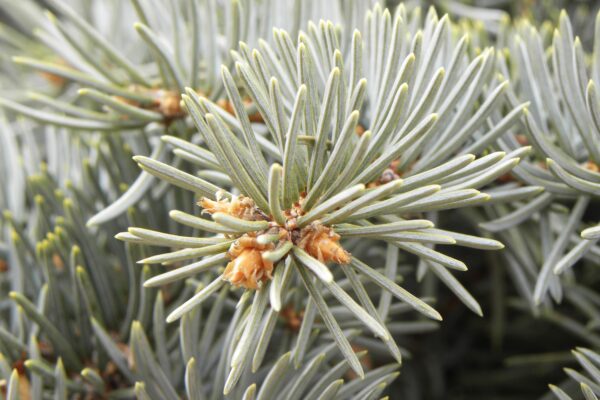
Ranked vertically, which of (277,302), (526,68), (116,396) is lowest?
(116,396)

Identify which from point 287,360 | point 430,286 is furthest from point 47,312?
point 430,286

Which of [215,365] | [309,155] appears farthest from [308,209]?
[215,365]

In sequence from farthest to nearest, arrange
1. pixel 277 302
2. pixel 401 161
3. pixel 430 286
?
pixel 430 286 < pixel 401 161 < pixel 277 302

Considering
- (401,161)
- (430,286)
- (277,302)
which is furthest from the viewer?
(430,286)

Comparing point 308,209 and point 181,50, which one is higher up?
point 181,50

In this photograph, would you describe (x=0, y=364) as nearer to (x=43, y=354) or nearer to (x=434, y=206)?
(x=43, y=354)

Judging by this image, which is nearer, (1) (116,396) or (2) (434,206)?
(2) (434,206)

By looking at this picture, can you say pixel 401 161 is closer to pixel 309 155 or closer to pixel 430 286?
pixel 309 155
